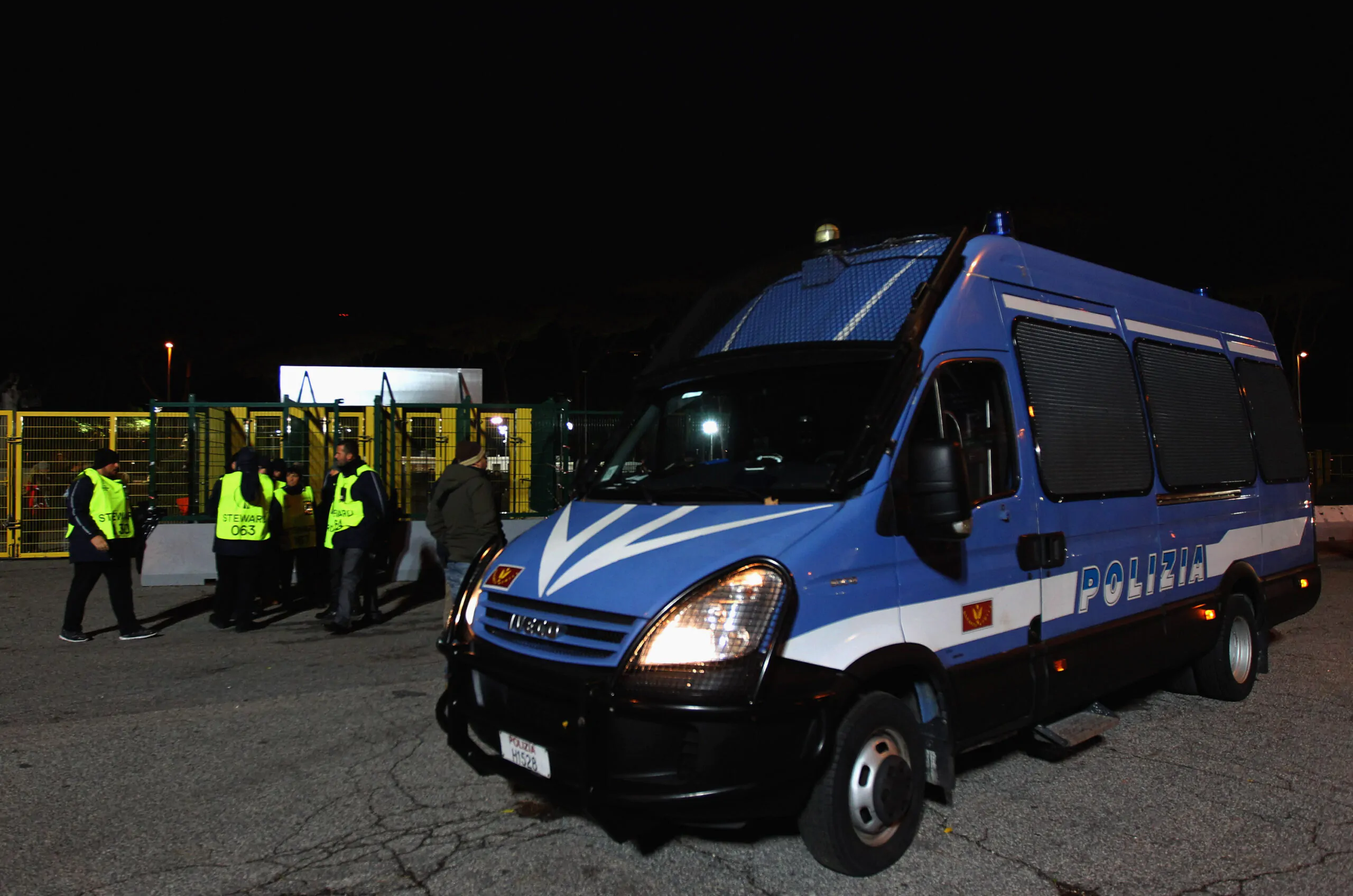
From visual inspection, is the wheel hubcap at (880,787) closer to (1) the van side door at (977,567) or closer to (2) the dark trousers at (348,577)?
(1) the van side door at (977,567)

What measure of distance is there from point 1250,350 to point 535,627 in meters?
5.93

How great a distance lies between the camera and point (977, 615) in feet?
12.6

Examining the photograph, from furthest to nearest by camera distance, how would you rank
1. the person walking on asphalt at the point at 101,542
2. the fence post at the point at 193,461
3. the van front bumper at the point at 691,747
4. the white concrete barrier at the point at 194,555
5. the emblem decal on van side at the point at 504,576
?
1. the fence post at the point at 193,461
2. the white concrete barrier at the point at 194,555
3. the person walking on asphalt at the point at 101,542
4. the emblem decal on van side at the point at 504,576
5. the van front bumper at the point at 691,747

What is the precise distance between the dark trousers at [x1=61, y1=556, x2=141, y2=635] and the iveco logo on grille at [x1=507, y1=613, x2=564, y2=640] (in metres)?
6.07

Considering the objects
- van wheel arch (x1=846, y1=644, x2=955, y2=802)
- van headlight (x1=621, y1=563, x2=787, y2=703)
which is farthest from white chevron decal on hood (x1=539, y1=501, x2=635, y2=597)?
van wheel arch (x1=846, y1=644, x2=955, y2=802)

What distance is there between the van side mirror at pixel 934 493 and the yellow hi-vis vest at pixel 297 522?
26.3ft

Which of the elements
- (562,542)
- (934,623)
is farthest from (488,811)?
(934,623)

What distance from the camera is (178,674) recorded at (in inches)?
271

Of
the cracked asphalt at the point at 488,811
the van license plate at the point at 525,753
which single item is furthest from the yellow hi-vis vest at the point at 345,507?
the van license plate at the point at 525,753

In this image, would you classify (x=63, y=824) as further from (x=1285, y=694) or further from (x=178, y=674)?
(x=1285, y=694)

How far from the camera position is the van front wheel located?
127 inches

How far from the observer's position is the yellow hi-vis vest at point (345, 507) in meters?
8.40

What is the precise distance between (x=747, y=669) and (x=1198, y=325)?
182 inches

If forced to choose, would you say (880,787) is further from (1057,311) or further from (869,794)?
(1057,311)
